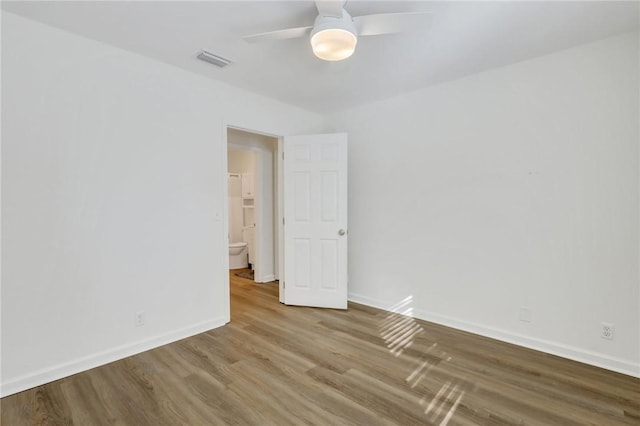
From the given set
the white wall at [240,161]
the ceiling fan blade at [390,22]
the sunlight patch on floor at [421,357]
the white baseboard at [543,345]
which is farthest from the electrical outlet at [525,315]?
the white wall at [240,161]

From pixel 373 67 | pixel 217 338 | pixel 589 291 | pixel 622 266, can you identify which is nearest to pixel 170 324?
pixel 217 338

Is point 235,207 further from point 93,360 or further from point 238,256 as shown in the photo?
point 93,360

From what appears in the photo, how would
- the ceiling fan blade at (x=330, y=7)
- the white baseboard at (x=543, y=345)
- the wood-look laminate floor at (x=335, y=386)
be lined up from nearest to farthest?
the ceiling fan blade at (x=330, y=7) → the wood-look laminate floor at (x=335, y=386) → the white baseboard at (x=543, y=345)

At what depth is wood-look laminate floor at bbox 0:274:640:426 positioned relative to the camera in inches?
71.7

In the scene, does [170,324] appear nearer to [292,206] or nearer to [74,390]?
[74,390]

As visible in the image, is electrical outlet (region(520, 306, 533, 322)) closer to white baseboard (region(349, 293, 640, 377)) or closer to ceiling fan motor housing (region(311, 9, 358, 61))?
white baseboard (region(349, 293, 640, 377))

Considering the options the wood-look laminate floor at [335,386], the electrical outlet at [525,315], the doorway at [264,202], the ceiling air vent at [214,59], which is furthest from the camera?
the doorway at [264,202]

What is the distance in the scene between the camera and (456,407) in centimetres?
191

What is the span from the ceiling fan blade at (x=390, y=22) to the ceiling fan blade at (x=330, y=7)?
12 centimetres

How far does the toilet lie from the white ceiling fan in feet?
14.4

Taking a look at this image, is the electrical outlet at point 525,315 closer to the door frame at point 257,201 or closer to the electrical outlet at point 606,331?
the electrical outlet at point 606,331

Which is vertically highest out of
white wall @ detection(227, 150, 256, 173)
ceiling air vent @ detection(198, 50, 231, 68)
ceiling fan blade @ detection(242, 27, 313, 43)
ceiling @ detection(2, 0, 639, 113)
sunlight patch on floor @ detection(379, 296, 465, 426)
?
ceiling @ detection(2, 0, 639, 113)

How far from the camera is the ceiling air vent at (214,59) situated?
8.39 ft

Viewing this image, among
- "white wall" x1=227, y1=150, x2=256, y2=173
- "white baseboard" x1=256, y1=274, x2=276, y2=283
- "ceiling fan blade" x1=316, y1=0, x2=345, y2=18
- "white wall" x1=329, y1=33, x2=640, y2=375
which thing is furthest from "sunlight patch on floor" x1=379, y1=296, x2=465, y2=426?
"white wall" x1=227, y1=150, x2=256, y2=173
